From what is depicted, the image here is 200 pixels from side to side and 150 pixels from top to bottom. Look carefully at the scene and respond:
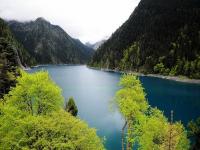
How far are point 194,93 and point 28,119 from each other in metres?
138

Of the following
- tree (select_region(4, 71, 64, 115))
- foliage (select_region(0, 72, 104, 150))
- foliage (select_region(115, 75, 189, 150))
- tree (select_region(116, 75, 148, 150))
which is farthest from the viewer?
tree (select_region(116, 75, 148, 150))

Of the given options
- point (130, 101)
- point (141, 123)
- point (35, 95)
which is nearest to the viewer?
point (35, 95)

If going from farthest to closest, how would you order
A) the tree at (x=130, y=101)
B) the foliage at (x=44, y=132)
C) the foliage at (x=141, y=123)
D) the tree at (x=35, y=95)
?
the tree at (x=130, y=101) < the foliage at (x=141, y=123) < the tree at (x=35, y=95) < the foliage at (x=44, y=132)

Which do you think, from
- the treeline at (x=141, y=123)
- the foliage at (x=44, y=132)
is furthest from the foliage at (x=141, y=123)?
the foliage at (x=44, y=132)

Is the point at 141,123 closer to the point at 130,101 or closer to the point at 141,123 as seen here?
the point at 141,123

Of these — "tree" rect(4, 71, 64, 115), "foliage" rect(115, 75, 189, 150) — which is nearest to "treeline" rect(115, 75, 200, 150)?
"foliage" rect(115, 75, 189, 150)

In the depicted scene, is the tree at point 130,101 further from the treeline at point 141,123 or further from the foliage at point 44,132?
the foliage at point 44,132

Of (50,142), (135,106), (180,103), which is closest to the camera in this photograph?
(50,142)

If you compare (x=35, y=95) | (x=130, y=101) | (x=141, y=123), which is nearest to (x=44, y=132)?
(x=35, y=95)

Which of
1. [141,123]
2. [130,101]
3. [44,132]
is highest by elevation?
[130,101]

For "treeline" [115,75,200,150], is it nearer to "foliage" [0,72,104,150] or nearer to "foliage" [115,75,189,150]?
"foliage" [115,75,189,150]

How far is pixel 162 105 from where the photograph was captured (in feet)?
408

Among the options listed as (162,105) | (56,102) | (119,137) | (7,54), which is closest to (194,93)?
(162,105)

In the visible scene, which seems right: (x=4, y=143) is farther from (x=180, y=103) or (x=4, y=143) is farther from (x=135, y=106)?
(x=180, y=103)
